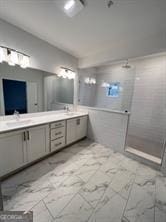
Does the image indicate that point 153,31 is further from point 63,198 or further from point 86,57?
point 63,198

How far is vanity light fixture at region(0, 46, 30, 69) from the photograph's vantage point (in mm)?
1938

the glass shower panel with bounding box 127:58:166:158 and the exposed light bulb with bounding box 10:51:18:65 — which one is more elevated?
the exposed light bulb with bounding box 10:51:18:65

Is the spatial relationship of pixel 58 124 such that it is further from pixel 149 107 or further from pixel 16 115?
pixel 149 107

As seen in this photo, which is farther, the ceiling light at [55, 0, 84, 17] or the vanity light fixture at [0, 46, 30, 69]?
the vanity light fixture at [0, 46, 30, 69]

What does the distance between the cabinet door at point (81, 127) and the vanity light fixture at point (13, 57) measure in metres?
1.76

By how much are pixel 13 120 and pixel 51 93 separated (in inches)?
44.4

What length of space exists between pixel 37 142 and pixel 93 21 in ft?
7.38

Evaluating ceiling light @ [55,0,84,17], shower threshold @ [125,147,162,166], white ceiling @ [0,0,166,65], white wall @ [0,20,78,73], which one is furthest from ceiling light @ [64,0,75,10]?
shower threshold @ [125,147,162,166]

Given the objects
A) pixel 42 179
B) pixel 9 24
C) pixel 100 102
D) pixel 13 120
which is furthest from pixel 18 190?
pixel 100 102

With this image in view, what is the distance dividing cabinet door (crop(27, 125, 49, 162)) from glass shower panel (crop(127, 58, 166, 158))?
2127 millimetres

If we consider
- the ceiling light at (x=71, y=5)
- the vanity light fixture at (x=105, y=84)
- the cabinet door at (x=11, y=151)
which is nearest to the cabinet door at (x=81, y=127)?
the vanity light fixture at (x=105, y=84)

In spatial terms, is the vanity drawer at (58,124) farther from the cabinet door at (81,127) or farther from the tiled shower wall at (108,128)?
the tiled shower wall at (108,128)

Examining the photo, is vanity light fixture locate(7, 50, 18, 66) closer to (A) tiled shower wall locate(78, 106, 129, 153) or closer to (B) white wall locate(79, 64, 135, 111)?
(B) white wall locate(79, 64, 135, 111)

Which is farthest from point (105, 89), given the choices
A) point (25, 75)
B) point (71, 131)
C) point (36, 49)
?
point (25, 75)
